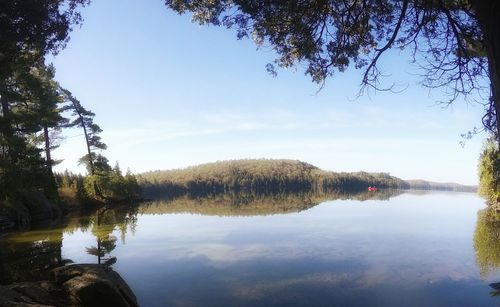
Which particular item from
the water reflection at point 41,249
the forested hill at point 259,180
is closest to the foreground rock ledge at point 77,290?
the water reflection at point 41,249

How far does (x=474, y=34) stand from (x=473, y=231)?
63.7 feet

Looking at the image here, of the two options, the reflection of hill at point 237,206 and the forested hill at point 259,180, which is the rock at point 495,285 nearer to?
the reflection of hill at point 237,206

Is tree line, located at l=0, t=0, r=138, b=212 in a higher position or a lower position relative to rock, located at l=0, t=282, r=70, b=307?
higher

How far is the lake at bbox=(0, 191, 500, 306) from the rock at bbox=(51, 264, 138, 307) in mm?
1365

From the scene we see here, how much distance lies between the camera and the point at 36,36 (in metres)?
12.4

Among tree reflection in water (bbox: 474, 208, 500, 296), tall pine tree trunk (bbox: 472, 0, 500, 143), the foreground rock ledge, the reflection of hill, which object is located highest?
tall pine tree trunk (bbox: 472, 0, 500, 143)

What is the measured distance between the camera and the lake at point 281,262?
1136 centimetres

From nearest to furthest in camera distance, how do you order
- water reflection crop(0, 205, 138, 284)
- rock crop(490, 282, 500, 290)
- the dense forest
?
rock crop(490, 282, 500, 290)
water reflection crop(0, 205, 138, 284)
the dense forest

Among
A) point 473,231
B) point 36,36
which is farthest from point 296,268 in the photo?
point 473,231

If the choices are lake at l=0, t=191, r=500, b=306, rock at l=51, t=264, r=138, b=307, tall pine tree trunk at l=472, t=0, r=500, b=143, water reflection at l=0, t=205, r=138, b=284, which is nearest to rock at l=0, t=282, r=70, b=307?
rock at l=51, t=264, r=138, b=307

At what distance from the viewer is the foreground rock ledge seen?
25.7ft

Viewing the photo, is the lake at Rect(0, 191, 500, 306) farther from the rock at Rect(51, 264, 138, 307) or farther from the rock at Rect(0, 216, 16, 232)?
the rock at Rect(0, 216, 16, 232)

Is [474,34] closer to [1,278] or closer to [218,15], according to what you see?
[218,15]

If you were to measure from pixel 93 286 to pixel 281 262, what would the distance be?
334 inches
